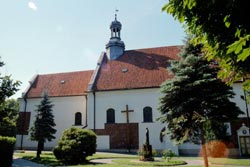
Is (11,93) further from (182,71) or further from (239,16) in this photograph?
(239,16)

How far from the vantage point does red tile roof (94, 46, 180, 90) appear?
25.8m

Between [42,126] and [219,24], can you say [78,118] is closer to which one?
[42,126]

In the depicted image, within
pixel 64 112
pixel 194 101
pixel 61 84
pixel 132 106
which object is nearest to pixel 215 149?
pixel 194 101

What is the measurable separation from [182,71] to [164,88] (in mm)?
1402

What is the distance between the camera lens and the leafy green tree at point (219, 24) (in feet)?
13.5

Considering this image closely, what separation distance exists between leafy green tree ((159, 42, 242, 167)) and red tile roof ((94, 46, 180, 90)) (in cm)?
1046

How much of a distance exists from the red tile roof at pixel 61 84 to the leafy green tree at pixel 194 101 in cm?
1605

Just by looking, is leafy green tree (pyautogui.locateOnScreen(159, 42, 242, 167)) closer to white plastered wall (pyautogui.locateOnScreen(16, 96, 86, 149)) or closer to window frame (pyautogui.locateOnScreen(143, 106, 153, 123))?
window frame (pyautogui.locateOnScreen(143, 106, 153, 123))

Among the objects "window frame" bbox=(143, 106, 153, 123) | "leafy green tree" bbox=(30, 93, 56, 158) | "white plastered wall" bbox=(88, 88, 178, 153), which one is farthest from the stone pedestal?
"leafy green tree" bbox=(30, 93, 56, 158)

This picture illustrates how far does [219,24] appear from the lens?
4711 mm

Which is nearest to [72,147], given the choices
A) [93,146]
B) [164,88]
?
[93,146]

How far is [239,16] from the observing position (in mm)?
4117

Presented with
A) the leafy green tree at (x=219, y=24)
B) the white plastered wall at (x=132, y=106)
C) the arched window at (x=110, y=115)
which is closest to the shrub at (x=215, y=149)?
the white plastered wall at (x=132, y=106)

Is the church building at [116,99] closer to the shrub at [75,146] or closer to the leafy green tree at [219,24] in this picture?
the shrub at [75,146]
